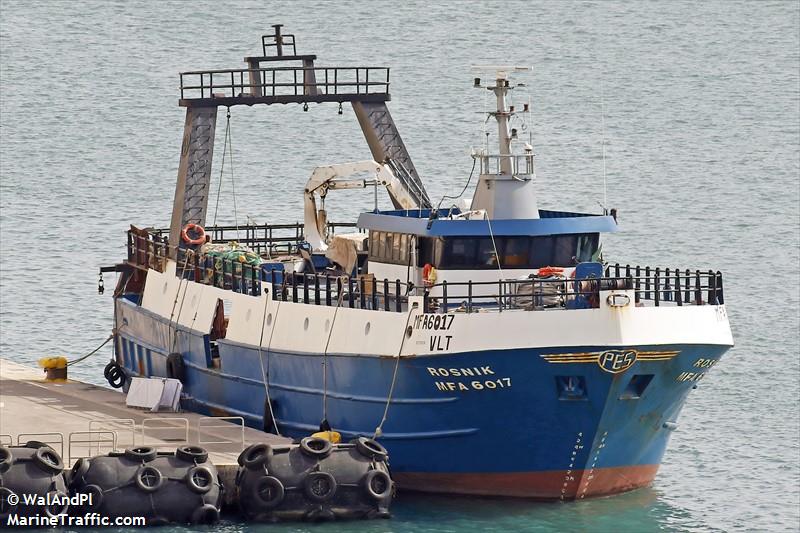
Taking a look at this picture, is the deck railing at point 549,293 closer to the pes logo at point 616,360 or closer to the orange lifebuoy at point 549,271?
the orange lifebuoy at point 549,271

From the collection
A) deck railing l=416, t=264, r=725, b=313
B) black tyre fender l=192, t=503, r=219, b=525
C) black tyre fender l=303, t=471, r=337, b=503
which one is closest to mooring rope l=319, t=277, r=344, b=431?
deck railing l=416, t=264, r=725, b=313

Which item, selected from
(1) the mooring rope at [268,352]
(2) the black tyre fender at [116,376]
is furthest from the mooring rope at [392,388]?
(2) the black tyre fender at [116,376]

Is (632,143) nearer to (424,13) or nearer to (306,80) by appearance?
(424,13)

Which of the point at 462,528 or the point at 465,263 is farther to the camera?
the point at 465,263

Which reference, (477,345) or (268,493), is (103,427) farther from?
(477,345)

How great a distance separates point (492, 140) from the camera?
297ft

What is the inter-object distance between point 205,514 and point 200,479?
58 cm

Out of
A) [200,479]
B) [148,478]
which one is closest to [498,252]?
[200,479]

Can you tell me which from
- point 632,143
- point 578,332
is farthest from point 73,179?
point 578,332

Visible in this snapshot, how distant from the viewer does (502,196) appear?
4241 cm

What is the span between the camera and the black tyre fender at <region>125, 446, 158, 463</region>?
37.9 metres

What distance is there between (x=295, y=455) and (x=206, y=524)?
6.06 feet

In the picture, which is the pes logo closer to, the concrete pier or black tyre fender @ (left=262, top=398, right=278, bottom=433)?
the concrete pier

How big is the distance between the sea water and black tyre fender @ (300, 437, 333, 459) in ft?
3.99
